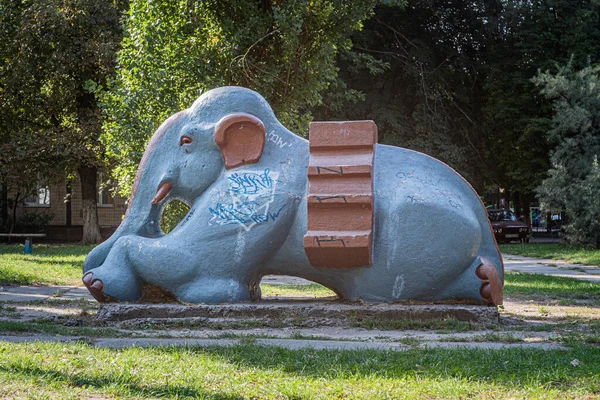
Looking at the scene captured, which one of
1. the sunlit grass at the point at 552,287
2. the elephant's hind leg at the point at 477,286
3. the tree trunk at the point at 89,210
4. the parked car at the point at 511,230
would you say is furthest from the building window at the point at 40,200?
the elephant's hind leg at the point at 477,286

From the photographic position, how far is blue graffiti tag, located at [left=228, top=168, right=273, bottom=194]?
7926 mm

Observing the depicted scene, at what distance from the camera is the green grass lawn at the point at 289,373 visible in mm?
4238

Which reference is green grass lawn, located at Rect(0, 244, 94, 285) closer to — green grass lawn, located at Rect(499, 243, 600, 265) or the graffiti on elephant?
the graffiti on elephant

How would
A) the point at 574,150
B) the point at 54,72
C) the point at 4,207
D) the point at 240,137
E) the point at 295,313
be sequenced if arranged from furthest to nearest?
the point at 4,207, the point at 574,150, the point at 54,72, the point at 240,137, the point at 295,313

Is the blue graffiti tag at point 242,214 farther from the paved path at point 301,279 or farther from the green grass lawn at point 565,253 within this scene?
the green grass lawn at point 565,253

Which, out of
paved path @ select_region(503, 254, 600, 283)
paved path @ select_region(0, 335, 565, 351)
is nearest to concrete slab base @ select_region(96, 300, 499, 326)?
paved path @ select_region(0, 335, 565, 351)

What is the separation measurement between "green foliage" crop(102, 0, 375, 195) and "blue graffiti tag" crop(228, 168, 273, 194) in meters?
5.00

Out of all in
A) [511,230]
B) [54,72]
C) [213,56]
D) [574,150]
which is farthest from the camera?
[511,230]

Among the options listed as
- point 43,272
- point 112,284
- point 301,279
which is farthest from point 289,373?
point 301,279

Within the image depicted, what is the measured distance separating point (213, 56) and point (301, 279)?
5.13m

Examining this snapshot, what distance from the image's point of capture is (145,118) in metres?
12.8

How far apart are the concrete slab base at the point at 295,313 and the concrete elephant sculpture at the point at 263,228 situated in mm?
262

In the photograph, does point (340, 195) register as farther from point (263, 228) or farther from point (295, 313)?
point (295, 313)

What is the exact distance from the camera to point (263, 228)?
779cm
